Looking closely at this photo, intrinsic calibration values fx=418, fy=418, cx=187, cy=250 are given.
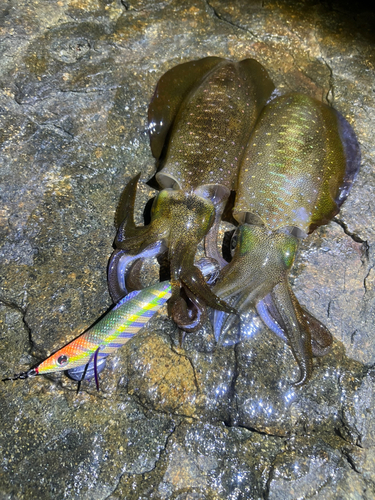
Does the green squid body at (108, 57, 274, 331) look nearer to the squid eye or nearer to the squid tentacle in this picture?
the squid tentacle

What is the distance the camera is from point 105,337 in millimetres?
2832

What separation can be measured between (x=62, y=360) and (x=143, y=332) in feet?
1.94

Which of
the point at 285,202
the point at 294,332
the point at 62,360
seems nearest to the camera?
the point at 62,360

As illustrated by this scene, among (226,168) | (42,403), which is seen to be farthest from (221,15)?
(42,403)

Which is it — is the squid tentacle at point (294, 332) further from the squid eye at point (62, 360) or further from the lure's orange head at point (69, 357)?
the squid eye at point (62, 360)

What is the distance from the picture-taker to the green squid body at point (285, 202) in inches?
120

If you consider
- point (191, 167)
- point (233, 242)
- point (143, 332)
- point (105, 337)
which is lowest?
point (143, 332)

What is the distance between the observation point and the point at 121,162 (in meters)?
3.73

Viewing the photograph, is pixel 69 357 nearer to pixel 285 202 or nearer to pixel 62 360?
pixel 62 360

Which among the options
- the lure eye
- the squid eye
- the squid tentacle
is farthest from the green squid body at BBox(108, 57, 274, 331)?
the squid eye

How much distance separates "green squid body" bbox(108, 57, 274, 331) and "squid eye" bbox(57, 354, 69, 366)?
1.79ft

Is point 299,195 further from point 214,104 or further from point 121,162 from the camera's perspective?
point 121,162

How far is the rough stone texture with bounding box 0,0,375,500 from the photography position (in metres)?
2.71

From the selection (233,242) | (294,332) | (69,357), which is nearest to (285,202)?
(233,242)
